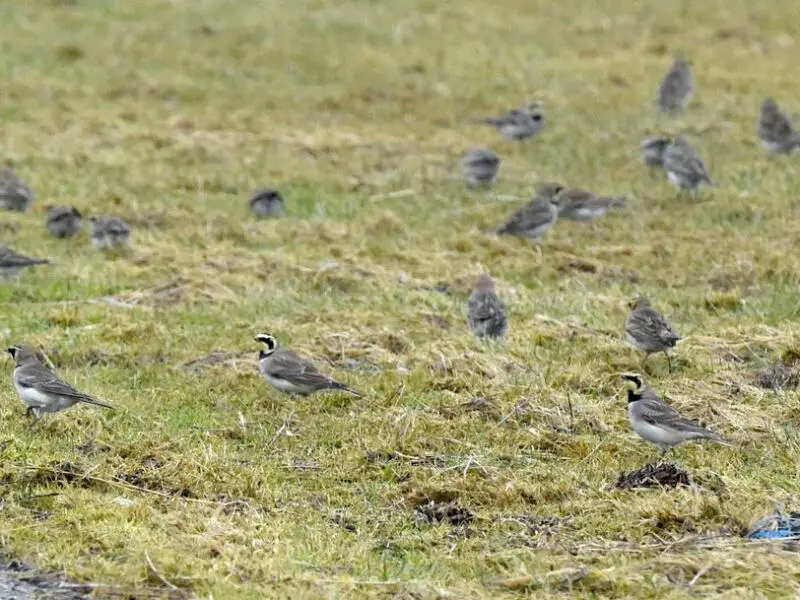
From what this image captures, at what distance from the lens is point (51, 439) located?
912 cm

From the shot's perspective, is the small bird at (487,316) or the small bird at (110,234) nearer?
the small bird at (487,316)

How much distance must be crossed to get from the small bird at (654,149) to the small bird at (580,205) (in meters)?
2.37

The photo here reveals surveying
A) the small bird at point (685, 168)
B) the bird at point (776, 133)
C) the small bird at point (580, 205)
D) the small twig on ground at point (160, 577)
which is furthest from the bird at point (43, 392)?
the bird at point (776, 133)

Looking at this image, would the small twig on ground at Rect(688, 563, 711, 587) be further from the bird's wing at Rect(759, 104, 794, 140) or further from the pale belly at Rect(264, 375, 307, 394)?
the bird's wing at Rect(759, 104, 794, 140)

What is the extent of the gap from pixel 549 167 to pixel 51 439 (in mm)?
11221

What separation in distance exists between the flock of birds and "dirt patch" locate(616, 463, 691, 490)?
1.67 ft

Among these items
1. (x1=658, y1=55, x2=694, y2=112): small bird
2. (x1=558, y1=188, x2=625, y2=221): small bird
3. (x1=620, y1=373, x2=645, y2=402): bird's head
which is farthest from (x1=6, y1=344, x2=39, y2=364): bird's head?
(x1=658, y1=55, x2=694, y2=112): small bird

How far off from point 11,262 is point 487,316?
15.2 feet

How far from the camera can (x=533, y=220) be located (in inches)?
602

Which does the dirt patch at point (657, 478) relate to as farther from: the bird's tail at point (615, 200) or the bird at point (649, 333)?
the bird's tail at point (615, 200)

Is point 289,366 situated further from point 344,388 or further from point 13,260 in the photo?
point 13,260

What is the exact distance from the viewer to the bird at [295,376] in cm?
1010

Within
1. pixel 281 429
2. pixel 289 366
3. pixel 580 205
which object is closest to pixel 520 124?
pixel 580 205

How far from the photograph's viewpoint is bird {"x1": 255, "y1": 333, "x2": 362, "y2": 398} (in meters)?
10.1
